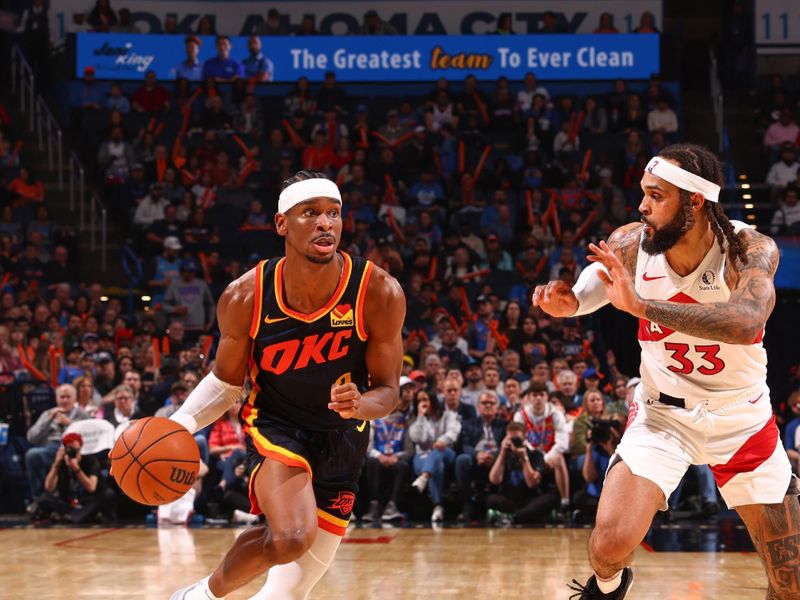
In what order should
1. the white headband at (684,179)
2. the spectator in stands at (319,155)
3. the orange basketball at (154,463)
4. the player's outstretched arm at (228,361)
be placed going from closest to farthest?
the white headband at (684,179)
the orange basketball at (154,463)
the player's outstretched arm at (228,361)
the spectator in stands at (319,155)

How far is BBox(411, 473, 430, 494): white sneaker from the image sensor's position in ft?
38.4

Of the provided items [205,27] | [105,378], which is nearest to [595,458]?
[105,378]

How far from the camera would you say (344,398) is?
4.72 m

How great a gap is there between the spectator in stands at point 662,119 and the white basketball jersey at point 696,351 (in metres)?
13.4

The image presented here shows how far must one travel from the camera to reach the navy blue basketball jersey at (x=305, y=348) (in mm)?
5145

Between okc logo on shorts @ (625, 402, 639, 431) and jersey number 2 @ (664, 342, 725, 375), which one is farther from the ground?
jersey number 2 @ (664, 342, 725, 375)

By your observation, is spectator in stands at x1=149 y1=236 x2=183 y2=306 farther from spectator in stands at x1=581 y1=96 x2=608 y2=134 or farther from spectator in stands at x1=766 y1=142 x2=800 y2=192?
spectator in stands at x1=766 y1=142 x2=800 y2=192

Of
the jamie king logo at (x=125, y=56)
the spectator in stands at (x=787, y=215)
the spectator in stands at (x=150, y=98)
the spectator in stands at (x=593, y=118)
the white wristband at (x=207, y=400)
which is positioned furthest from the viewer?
the jamie king logo at (x=125, y=56)

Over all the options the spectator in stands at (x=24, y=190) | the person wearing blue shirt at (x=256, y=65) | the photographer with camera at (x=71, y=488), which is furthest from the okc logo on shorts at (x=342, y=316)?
the person wearing blue shirt at (x=256, y=65)

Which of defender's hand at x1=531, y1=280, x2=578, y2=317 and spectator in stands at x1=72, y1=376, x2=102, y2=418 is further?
spectator in stands at x1=72, y1=376, x2=102, y2=418

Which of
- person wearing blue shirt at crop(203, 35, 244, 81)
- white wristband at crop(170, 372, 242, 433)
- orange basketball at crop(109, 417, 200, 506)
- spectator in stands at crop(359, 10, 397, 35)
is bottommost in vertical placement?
orange basketball at crop(109, 417, 200, 506)

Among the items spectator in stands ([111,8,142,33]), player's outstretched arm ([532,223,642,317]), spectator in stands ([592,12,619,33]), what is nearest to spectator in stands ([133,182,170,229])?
spectator in stands ([111,8,142,33])

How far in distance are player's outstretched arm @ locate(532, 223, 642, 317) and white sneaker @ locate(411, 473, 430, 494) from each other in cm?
671

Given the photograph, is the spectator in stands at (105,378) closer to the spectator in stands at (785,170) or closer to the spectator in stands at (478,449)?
the spectator in stands at (478,449)
